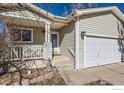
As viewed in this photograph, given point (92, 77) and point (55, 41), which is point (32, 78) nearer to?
point (92, 77)

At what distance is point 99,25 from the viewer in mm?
8828

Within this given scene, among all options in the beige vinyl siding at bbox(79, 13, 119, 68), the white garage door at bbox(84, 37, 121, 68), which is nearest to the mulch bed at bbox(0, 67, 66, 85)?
the beige vinyl siding at bbox(79, 13, 119, 68)

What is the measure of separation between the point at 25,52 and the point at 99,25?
559 cm

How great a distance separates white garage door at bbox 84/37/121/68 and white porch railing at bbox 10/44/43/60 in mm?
3004

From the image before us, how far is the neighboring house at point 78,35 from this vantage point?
7.05 metres

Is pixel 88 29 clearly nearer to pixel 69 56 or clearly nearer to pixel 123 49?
pixel 69 56

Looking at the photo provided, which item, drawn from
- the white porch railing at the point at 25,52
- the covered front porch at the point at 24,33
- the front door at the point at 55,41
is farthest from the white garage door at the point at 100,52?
the front door at the point at 55,41

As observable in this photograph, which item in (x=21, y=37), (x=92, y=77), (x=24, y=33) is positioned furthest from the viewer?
(x=24, y=33)

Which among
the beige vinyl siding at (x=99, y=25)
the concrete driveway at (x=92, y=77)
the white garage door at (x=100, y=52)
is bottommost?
the concrete driveway at (x=92, y=77)

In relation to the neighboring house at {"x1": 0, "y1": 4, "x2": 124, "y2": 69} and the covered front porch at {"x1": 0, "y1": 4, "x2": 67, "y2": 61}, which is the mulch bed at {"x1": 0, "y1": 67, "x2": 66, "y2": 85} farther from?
the neighboring house at {"x1": 0, "y1": 4, "x2": 124, "y2": 69}

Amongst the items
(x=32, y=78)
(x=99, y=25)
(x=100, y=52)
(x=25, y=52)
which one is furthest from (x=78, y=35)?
(x=32, y=78)

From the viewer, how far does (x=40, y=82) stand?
525 cm

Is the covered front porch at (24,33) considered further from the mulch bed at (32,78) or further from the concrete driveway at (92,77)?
the concrete driveway at (92,77)
